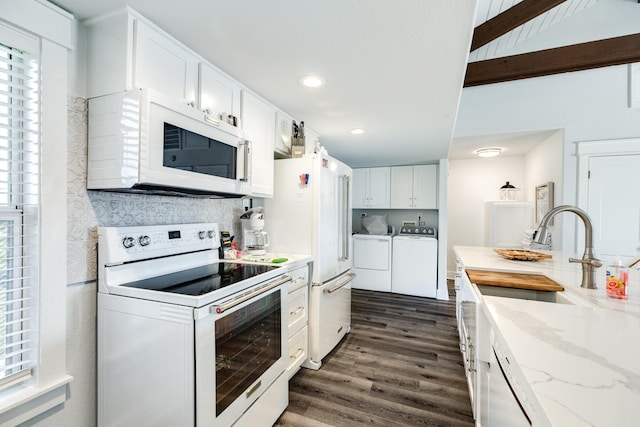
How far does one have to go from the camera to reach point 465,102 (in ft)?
13.6

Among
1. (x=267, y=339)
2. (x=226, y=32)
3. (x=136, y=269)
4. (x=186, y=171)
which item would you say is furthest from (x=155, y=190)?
A: (x=267, y=339)

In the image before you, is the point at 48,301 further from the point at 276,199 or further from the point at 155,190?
the point at 276,199

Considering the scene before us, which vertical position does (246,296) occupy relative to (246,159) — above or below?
below

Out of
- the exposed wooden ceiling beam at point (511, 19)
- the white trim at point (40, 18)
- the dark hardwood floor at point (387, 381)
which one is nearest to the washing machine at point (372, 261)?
the dark hardwood floor at point (387, 381)

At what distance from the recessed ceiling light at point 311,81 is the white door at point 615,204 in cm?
367

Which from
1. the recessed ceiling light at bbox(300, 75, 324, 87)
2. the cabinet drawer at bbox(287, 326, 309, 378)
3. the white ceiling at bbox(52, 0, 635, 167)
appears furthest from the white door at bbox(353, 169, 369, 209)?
the recessed ceiling light at bbox(300, 75, 324, 87)

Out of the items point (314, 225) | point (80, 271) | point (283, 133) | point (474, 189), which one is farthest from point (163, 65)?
point (474, 189)

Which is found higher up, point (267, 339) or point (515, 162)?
point (515, 162)

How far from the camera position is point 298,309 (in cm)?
219

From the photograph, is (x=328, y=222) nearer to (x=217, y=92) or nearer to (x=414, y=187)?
(x=217, y=92)

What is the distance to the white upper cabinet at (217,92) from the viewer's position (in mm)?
1637

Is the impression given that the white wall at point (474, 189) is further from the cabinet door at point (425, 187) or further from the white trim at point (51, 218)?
the white trim at point (51, 218)

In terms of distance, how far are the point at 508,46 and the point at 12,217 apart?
527cm

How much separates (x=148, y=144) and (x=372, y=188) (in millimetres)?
4200
